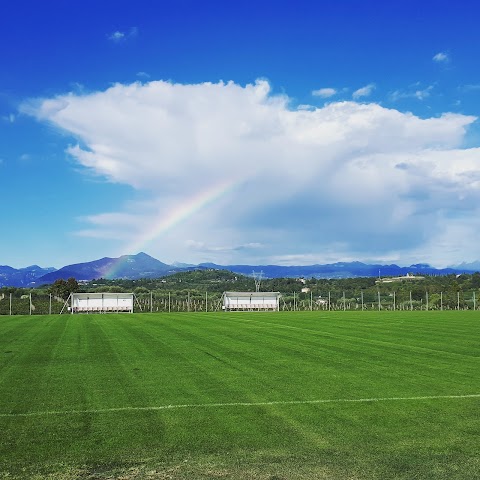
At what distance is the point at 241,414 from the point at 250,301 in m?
57.7

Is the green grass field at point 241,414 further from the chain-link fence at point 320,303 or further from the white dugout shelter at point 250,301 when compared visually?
the white dugout shelter at point 250,301

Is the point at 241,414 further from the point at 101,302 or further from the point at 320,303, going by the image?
the point at 320,303

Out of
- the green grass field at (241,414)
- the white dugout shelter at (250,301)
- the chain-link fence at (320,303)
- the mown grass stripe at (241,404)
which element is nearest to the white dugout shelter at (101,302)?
the chain-link fence at (320,303)

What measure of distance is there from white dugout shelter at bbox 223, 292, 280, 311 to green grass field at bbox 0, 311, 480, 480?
48925mm

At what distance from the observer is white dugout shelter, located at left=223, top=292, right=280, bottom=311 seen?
64981 mm

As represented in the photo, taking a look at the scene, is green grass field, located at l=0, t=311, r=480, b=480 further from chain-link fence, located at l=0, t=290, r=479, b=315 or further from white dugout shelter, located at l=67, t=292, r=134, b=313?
chain-link fence, located at l=0, t=290, r=479, b=315

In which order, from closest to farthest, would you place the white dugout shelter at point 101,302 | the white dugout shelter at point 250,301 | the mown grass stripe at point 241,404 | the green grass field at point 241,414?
the green grass field at point 241,414, the mown grass stripe at point 241,404, the white dugout shelter at point 101,302, the white dugout shelter at point 250,301

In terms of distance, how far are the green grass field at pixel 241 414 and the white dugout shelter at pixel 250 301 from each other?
48925 mm

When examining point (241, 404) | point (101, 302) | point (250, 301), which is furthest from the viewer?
point (250, 301)

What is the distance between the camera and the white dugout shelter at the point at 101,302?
5900 centimetres

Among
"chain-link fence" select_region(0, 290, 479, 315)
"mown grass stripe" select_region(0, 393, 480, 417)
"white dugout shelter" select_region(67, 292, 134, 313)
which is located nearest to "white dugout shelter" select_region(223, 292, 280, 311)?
"chain-link fence" select_region(0, 290, 479, 315)

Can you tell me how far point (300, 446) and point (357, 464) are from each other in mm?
860

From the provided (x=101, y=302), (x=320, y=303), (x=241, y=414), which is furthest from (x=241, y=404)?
(x=320, y=303)

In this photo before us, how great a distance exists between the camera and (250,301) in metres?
65.9
